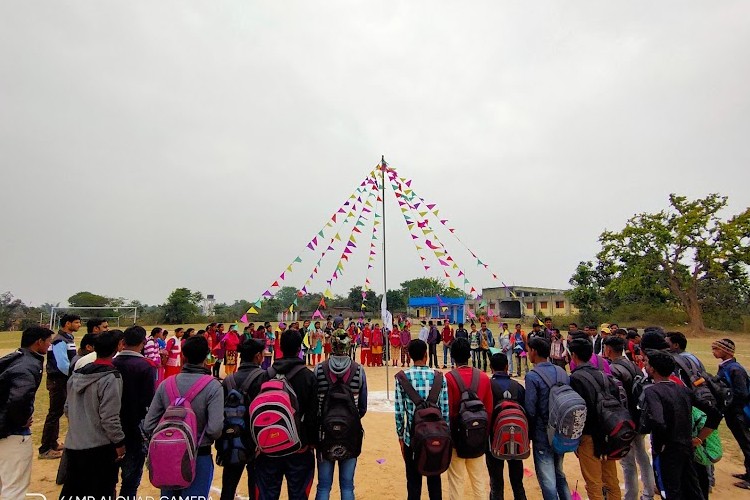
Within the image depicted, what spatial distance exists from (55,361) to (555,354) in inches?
416

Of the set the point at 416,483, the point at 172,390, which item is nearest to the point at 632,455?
the point at 416,483

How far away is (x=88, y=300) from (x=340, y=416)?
72505mm

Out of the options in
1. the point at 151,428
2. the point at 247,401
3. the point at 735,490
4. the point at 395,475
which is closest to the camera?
the point at 151,428

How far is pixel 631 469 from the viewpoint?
4645 millimetres

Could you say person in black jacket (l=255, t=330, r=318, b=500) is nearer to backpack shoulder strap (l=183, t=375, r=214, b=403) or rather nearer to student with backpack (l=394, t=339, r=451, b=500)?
backpack shoulder strap (l=183, t=375, r=214, b=403)

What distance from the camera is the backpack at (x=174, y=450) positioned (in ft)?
10.3

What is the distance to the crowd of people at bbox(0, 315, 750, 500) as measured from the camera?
A: 11.4ft

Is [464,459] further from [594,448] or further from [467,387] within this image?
[594,448]

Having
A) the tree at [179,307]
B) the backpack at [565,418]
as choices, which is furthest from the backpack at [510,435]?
the tree at [179,307]

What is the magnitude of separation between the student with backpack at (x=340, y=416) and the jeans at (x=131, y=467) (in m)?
1.95

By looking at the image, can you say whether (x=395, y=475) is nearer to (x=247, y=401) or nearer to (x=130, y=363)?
(x=247, y=401)

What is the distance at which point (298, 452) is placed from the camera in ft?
12.0

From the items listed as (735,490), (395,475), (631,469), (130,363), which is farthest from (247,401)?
(735,490)

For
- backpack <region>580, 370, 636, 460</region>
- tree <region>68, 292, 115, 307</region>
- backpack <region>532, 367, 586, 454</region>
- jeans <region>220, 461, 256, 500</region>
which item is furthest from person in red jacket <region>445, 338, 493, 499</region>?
tree <region>68, 292, 115, 307</region>
